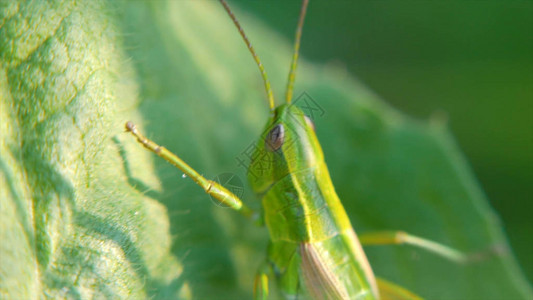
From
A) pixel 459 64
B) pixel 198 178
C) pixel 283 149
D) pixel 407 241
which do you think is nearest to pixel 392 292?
pixel 407 241

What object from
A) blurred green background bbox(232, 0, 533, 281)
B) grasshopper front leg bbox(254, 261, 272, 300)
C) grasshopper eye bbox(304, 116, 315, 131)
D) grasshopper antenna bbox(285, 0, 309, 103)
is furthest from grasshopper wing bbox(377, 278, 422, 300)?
blurred green background bbox(232, 0, 533, 281)

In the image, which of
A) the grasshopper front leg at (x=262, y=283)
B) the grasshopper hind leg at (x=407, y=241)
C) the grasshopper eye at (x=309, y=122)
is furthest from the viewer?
the grasshopper hind leg at (x=407, y=241)

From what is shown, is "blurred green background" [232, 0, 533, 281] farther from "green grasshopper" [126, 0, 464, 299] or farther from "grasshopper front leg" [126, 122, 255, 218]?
"grasshopper front leg" [126, 122, 255, 218]

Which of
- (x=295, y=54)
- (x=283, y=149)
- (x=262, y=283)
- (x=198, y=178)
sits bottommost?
(x=262, y=283)

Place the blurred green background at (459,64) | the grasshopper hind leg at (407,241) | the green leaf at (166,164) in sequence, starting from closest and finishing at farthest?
the green leaf at (166,164) < the grasshopper hind leg at (407,241) < the blurred green background at (459,64)

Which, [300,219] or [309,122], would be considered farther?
[309,122]

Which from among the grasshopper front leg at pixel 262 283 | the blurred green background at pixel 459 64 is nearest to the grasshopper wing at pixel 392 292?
the grasshopper front leg at pixel 262 283

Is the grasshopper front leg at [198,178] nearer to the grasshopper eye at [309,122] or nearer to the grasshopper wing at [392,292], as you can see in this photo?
the grasshopper eye at [309,122]

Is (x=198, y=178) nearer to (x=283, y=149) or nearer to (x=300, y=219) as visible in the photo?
(x=283, y=149)
